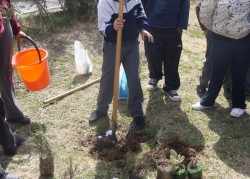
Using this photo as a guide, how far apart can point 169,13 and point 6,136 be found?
2.24 m

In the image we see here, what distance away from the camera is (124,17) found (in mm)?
3523

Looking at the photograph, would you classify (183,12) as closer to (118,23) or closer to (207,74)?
(207,74)

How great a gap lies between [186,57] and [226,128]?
2051 mm

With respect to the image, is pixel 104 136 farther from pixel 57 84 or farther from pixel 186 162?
pixel 57 84

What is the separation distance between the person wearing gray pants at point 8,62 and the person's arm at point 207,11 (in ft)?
6.46

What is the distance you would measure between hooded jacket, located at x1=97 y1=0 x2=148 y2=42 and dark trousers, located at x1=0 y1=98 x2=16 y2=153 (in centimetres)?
123

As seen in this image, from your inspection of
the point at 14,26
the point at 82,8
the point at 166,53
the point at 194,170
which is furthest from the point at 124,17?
the point at 82,8

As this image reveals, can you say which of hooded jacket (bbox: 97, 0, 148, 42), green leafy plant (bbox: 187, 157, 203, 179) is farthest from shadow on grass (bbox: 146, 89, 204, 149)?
hooded jacket (bbox: 97, 0, 148, 42)

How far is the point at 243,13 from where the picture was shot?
3.53 meters

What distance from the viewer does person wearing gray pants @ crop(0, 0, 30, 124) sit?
3500 millimetres

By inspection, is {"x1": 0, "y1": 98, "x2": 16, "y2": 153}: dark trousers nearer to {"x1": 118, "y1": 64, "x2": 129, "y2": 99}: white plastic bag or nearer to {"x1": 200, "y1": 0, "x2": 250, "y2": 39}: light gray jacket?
{"x1": 118, "y1": 64, "x2": 129, "y2": 99}: white plastic bag

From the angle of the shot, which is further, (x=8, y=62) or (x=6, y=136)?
(x=8, y=62)

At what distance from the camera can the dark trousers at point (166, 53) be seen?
4289mm

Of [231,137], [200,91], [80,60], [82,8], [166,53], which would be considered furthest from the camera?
[82,8]
